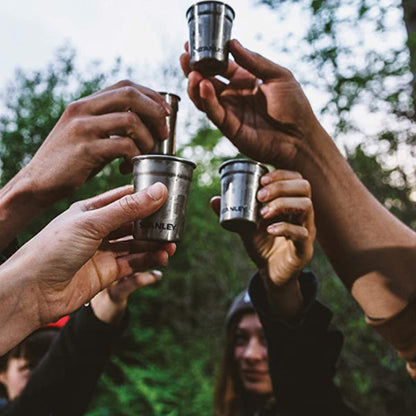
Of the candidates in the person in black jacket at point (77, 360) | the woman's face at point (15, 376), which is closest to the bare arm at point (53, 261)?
the person in black jacket at point (77, 360)

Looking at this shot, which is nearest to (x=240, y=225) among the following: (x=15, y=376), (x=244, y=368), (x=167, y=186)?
(x=167, y=186)

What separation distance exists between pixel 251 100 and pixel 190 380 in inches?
282

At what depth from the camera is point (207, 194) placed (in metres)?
12.9

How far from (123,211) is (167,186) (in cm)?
28

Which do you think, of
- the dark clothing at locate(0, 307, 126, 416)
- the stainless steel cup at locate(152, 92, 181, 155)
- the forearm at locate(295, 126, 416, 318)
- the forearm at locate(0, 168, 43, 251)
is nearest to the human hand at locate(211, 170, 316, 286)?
the forearm at locate(295, 126, 416, 318)

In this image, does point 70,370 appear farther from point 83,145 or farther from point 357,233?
point 357,233

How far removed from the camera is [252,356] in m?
4.25

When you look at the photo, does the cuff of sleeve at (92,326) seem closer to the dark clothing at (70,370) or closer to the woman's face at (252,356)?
the dark clothing at (70,370)

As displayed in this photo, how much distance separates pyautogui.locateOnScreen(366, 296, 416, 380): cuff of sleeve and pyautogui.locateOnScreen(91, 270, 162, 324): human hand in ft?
4.83

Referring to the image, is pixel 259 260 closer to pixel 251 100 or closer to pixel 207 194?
pixel 251 100

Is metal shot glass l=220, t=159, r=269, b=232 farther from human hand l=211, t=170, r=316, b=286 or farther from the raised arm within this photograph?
the raised arm

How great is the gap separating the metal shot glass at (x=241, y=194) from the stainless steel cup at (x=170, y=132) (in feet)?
1.22

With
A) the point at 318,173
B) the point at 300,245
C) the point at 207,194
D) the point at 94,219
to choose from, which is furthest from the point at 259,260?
the point at 207,194

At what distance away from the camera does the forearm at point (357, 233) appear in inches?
102
